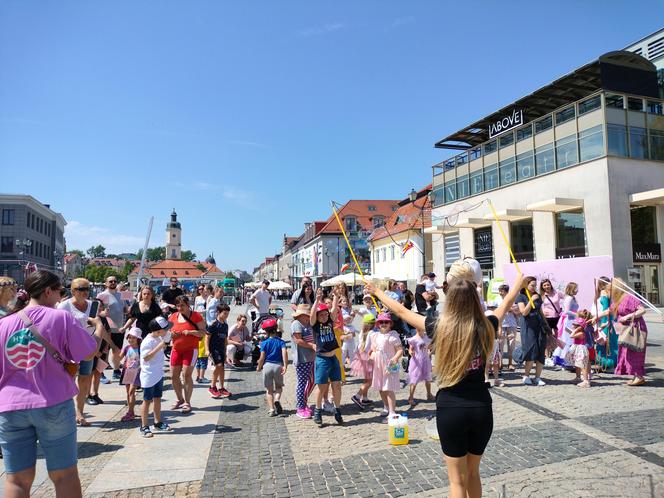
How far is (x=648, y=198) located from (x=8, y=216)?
64.5m

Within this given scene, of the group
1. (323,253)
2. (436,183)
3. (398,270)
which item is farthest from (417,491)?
(323,253)

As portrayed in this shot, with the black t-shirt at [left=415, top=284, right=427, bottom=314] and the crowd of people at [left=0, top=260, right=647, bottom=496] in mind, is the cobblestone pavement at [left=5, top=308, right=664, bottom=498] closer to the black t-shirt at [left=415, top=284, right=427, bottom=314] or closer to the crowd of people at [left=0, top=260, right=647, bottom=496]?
the crowd of people at [left=0, top=260, right=647, bottom=496]

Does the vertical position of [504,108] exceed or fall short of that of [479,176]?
it exceeds it

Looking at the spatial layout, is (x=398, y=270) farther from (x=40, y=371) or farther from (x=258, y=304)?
(x=40, y=371)

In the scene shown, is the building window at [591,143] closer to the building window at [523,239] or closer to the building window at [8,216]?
the building window at [523,239]

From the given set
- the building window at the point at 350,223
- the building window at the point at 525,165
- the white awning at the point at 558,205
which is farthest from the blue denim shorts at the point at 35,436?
the building window at the point at 350,223

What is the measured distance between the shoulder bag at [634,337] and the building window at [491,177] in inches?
1078

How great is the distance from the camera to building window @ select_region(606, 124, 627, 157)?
80.8 feet

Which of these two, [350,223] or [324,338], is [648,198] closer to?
[324,338]

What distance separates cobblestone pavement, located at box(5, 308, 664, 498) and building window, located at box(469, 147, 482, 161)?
3088 centimetres

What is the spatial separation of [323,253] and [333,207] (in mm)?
60680

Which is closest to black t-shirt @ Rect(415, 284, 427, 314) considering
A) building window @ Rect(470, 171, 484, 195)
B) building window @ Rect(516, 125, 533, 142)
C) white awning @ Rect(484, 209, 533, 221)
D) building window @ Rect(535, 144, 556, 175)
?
white awning @ Rect(484, 209, 533, 221)

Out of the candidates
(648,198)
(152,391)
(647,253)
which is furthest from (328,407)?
(647,253)

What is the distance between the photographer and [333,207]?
7789mm
